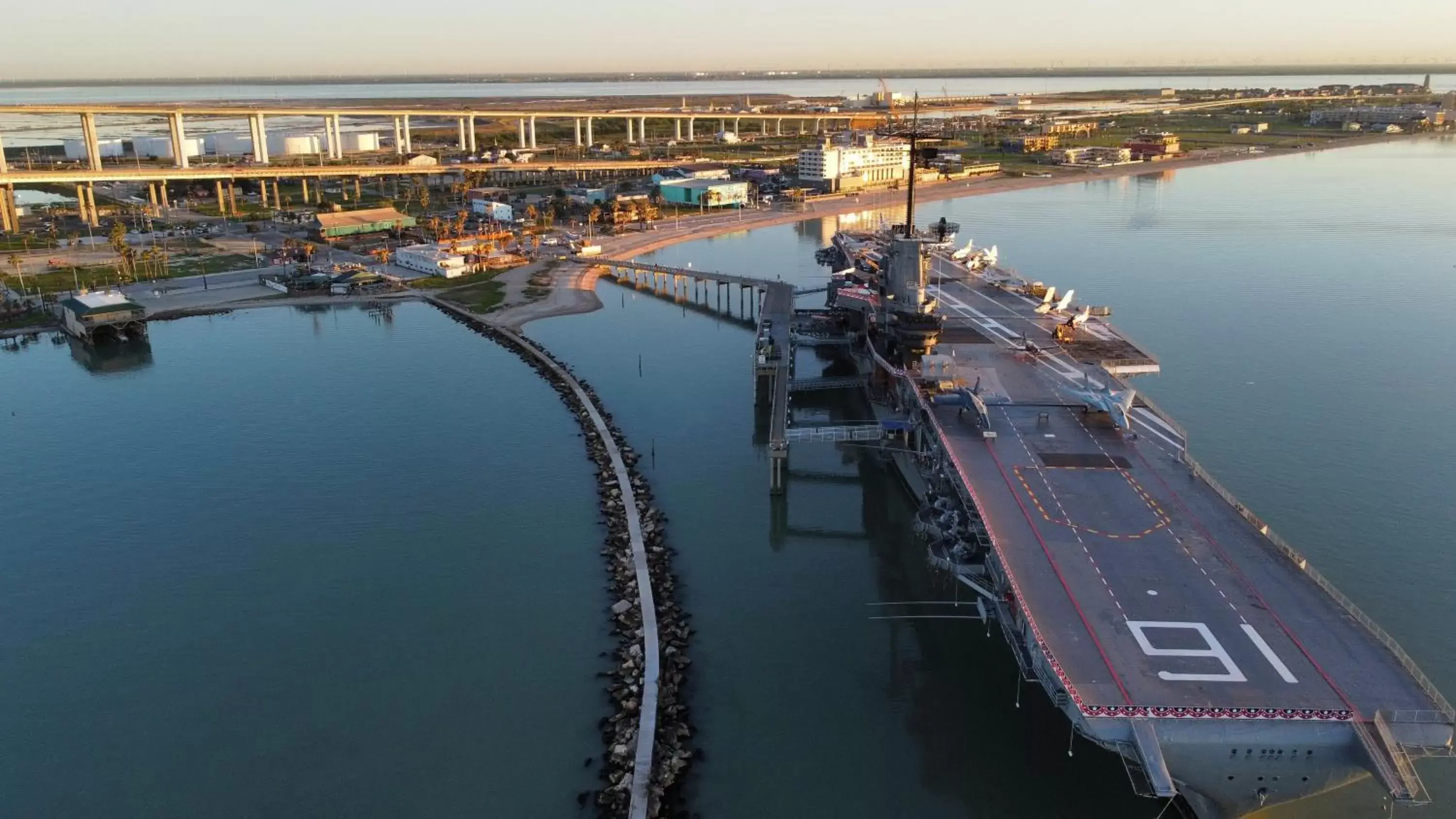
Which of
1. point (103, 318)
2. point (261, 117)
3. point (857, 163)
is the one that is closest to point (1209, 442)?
point (103, 318)

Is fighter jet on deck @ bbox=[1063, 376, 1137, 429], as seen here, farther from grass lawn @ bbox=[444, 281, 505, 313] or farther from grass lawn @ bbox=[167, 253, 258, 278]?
grass lawn @ bbox=[167, 253, 258, 278]

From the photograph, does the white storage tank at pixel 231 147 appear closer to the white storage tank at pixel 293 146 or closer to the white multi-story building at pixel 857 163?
the white storage tank at pixel 293 146

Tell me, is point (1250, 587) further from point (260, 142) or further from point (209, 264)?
point (260, 142)

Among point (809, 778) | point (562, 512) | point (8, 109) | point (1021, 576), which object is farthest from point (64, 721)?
point (8, 109)

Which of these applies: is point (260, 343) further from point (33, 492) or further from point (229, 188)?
point (229, 188)

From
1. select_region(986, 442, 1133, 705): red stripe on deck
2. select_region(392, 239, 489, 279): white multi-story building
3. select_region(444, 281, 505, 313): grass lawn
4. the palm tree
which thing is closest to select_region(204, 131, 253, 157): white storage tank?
the palm tree

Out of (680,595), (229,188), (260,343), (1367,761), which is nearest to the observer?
(1367,761)
